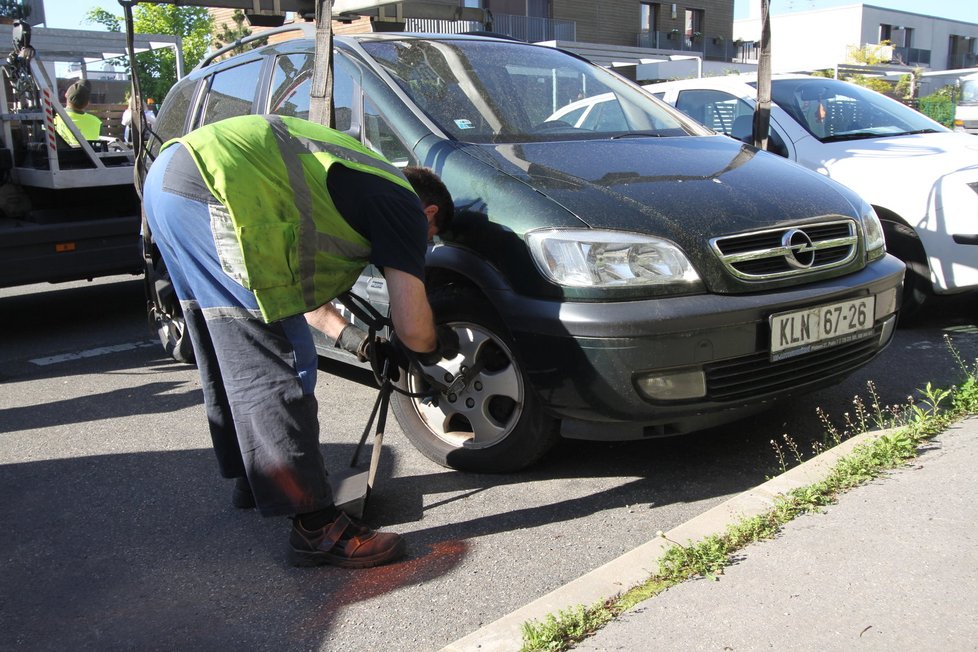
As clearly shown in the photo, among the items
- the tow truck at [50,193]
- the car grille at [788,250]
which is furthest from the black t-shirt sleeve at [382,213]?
the tow truck at [50,193]

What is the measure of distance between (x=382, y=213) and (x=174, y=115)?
3.34 m

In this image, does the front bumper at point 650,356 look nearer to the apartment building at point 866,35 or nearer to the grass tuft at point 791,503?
the grass tuft at point 791,503

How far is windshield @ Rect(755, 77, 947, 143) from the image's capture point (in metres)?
6.22

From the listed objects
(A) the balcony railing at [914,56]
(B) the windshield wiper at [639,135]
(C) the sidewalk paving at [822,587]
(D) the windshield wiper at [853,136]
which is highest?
(A) the balcony railing at [914,56]

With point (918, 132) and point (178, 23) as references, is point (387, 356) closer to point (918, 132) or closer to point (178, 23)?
point (918, 132)

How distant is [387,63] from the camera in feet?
13.5

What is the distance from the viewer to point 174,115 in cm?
555

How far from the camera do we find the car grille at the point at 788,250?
10.8ft

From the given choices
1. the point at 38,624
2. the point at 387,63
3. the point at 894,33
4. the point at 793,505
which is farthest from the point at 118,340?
the point at 894,33

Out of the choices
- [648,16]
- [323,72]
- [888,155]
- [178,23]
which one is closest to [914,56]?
[648,16]

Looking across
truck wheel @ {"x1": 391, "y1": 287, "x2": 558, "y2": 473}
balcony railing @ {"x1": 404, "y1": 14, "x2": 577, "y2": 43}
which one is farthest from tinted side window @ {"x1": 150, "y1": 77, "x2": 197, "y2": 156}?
balcony railing @ {"x1": 404, "y1": 14, "x2": 577, "y2": 43}

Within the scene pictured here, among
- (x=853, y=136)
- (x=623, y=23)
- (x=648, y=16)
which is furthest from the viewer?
(x=648, y=16)

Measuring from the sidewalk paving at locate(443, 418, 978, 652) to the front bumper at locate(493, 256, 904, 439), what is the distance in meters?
0.36

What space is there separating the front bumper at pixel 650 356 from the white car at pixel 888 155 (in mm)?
2279
